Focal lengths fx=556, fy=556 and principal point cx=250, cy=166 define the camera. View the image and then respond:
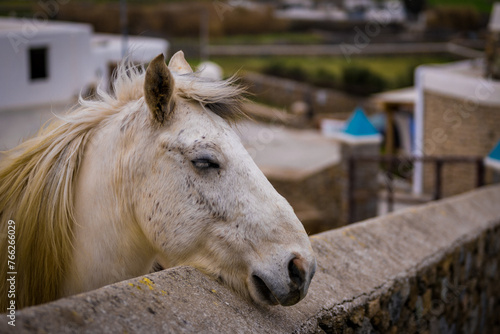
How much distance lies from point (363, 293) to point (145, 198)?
1178 millimetres

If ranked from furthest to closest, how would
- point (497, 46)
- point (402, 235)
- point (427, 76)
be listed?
point (427, 76), point (497, 46), point (402, 235)

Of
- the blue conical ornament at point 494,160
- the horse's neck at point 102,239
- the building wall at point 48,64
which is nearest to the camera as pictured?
the horse's neck at point 102,239

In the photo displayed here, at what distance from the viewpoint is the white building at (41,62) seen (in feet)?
46.2

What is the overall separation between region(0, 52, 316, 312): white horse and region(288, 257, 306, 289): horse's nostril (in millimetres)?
86

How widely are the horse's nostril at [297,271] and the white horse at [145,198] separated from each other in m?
0.09

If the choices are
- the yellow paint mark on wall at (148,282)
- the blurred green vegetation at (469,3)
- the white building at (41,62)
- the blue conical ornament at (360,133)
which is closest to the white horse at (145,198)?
the yellow paint mark on wall at (148,282)

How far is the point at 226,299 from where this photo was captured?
2238 mm

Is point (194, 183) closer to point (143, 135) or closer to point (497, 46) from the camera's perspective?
point (143, 135)

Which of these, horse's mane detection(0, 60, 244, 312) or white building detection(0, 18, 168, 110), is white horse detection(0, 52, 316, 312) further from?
white building detection(0, 18, 168, 110)

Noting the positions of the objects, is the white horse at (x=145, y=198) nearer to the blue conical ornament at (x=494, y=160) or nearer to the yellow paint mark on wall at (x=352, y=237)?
the yellow paint mark on wall at (x=352, y=237)

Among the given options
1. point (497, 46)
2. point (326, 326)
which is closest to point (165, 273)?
point (326, 326)

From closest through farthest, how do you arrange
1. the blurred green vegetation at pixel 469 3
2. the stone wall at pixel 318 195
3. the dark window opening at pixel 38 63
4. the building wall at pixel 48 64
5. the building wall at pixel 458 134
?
the building wall at pixel 458 134
the stone wall at pixel 318 195
the building wall at pixel 48 64
the dark window opening at pixel 38 63
the blurred green vegetation at pixel 469 3

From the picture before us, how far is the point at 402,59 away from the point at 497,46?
3365 cm

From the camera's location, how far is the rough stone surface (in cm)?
184
